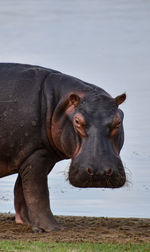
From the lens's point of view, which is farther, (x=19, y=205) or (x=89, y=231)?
(x=19, y=205)

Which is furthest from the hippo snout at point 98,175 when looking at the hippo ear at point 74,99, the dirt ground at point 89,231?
the hippo ear at point 74,99

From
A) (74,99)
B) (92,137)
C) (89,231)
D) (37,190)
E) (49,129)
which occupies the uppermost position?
(74,99)

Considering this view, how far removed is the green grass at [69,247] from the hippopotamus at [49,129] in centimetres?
99

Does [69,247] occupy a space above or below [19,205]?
above

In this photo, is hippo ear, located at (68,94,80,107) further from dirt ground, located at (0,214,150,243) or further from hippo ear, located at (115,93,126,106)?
dirt ground, located at (0,214,150,243)

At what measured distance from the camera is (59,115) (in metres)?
10.5

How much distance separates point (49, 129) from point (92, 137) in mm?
1251

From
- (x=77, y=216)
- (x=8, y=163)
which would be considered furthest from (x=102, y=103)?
(x=77, y=216)

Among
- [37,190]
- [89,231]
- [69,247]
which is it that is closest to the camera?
[69,247]

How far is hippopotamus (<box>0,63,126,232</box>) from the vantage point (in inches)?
379

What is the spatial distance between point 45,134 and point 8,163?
83 cm

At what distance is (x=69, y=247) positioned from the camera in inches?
343

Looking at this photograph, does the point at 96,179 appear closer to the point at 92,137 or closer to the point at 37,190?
the point at 92,137

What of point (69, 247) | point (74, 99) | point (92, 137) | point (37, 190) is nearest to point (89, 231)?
point (37, 190)
